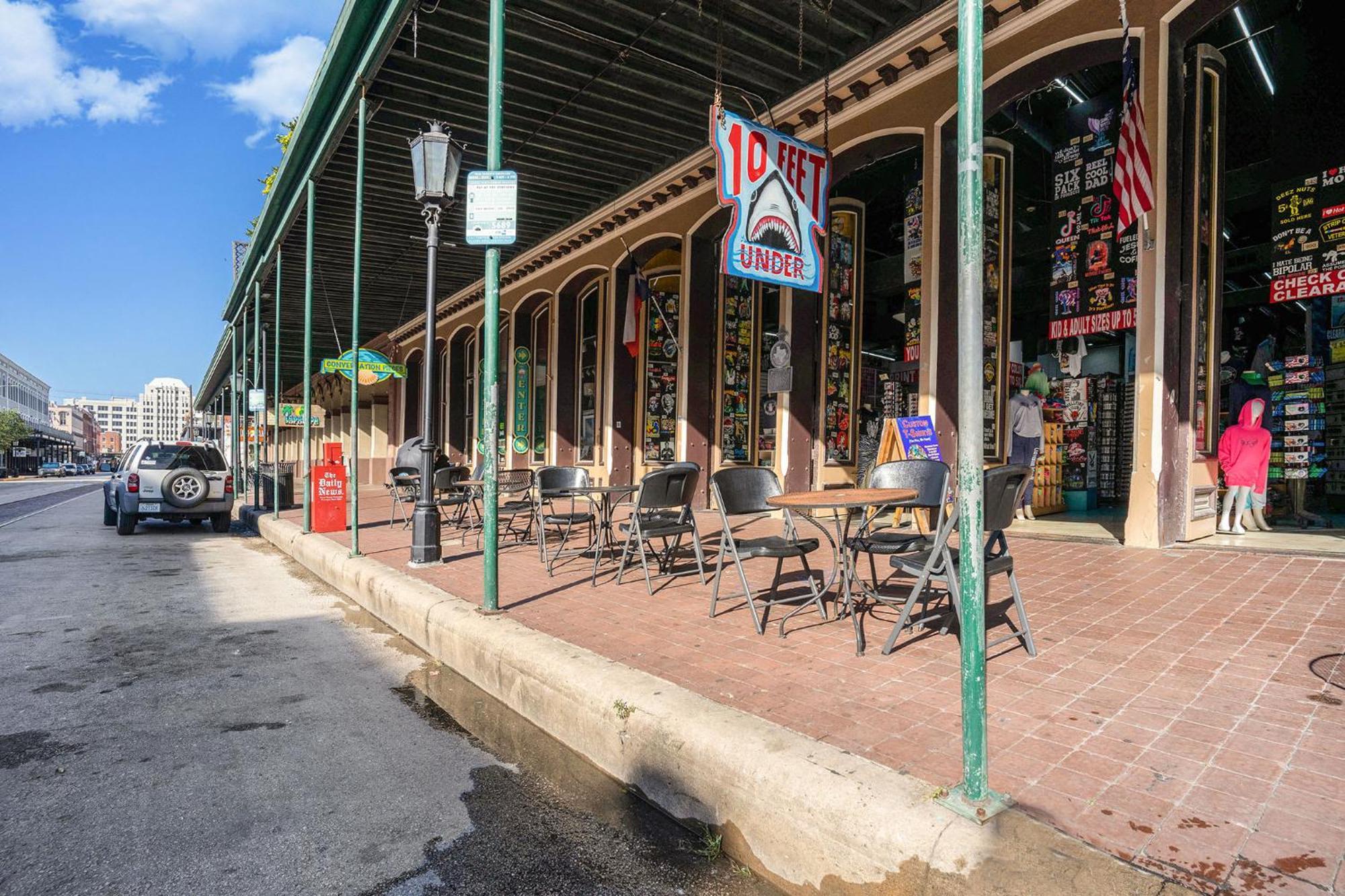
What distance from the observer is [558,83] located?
823cm

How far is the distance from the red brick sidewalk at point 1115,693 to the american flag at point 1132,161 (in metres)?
3.04

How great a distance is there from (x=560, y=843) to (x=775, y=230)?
5786 millimetres

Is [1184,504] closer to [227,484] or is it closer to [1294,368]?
[1294,368]

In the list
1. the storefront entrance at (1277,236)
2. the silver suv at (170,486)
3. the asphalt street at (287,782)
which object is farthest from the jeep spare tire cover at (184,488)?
the storefront entrance at (1277,236)

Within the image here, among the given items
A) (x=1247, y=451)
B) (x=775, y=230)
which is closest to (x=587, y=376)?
(x=775, y=230)

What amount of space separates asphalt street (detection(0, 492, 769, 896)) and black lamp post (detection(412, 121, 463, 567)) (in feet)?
4.62

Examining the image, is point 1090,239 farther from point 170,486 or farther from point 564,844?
point 170,486

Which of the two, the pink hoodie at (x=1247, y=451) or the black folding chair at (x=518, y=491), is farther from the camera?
the black folding chair at (x=518, y=491)

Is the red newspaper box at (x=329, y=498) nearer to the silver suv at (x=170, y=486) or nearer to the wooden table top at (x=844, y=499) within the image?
the silver suv at (x=170, y=486)

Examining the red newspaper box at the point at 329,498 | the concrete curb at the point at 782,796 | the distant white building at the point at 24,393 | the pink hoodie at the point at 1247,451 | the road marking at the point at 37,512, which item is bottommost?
the road marking at the point at 37,512

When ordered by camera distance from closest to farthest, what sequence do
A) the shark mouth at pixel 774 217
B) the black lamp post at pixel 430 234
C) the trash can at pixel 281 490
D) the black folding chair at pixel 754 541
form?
the black folding chair at pixel 754 541
the black lamp post at pixel 430 234
the shark mouth at pixel 774 217
the trash can at pixel 281 490

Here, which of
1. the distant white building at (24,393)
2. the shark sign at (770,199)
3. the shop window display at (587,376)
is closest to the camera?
the shark sign at (770,199)

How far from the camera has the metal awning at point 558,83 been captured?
7070 millimetres

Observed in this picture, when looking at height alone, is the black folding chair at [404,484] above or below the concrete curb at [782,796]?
above
